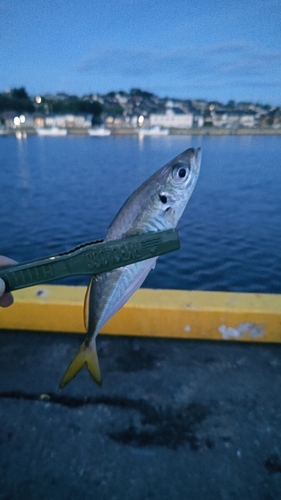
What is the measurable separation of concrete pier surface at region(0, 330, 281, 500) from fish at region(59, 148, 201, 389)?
146cm

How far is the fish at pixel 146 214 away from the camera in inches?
75.4

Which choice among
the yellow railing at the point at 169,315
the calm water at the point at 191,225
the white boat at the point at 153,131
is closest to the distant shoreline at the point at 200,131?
the white boat at the point at 153,131

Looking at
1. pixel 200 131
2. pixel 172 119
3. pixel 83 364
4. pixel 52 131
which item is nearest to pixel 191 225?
pixel 83 364

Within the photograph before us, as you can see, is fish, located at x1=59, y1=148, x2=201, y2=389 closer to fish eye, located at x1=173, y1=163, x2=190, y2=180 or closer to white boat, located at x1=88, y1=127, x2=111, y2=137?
fish eye, located at x1=173, y1=163, x2=190, y2=180

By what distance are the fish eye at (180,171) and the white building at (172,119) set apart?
156m

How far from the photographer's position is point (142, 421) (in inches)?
124

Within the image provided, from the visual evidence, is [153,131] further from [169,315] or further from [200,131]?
[169,315]

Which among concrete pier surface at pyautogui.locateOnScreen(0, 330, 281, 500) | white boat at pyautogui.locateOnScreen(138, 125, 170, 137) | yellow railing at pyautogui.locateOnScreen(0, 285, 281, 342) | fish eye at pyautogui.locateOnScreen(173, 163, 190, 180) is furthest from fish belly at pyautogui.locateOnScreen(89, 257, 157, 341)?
white boat at pyautogui.locateOnScreen(138, 125, 170, 137)

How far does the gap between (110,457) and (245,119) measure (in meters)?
172

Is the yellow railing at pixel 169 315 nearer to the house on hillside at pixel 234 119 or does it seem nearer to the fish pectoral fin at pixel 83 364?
the fish pectoral fin at pixel 83 364

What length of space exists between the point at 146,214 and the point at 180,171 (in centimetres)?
30

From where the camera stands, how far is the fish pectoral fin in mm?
2336

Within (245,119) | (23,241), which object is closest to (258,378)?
(23,241)

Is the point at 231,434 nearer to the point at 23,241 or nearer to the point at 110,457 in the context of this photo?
the point at 110,457
